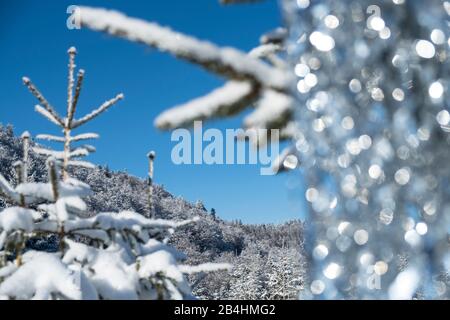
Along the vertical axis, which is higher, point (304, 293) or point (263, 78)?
point (263, 78)

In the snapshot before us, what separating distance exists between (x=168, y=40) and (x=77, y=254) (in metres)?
1.49

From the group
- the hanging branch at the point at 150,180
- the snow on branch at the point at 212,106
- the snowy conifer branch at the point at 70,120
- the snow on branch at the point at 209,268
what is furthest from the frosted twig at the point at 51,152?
the snow on branch at the point at 212,106

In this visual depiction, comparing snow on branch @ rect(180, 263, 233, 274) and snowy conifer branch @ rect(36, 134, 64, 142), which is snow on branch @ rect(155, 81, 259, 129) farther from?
snowy conifer branch @ rect(36, 134, 64, 142)

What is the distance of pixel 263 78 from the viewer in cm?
117

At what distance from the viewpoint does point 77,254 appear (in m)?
2.23

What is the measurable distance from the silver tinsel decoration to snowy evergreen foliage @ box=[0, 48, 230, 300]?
4.01 ft

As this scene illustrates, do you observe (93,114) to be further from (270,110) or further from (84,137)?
(270,110)

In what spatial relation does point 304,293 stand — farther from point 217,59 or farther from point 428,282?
point 217,59

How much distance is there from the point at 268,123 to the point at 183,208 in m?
96.3

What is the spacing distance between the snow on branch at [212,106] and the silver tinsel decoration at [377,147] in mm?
139

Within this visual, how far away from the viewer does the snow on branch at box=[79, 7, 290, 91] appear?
106 centimetres

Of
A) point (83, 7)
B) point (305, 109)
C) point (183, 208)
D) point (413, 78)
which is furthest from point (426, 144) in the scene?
point (183, 208)

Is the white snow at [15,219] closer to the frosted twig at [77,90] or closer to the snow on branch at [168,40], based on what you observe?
the frosted twig at [77,90]

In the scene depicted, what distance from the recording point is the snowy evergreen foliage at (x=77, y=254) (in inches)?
77.0
